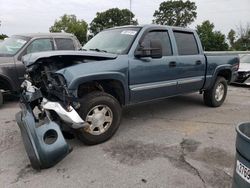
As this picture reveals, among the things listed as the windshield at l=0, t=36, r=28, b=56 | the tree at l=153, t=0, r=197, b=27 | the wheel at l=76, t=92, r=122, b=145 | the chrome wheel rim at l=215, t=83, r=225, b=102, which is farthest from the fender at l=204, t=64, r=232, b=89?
the tree at l=153, t=0, r=197, b=27

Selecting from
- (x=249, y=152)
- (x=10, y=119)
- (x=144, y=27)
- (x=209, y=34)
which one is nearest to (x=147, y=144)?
(x=144, y=27)

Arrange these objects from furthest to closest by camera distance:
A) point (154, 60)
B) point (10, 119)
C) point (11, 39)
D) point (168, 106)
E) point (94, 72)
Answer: point (11, 39) < point (168, 106) < point (10, 119) < point (154, 60) < point (94, 72)

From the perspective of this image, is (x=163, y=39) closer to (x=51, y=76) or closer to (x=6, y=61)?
(x=51, y=76)

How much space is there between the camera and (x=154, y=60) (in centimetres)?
548

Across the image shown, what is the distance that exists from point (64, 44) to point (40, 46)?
73 centimetres

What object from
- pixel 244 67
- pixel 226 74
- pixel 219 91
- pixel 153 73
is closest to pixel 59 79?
pixel 153 73

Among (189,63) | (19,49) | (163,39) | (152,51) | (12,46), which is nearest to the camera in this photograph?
(152,51)

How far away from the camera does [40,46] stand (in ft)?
25.2

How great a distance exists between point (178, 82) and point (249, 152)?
12.5ft

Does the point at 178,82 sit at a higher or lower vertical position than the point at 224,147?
higher

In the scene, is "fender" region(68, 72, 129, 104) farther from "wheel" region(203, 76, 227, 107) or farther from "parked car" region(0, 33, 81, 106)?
"parked car" region(0, 33, 81, 106)

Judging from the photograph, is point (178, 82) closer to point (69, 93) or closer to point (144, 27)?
point (144, 27)

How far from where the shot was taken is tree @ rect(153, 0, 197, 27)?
177ft

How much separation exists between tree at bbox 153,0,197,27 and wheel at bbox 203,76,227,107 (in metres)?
47.3
